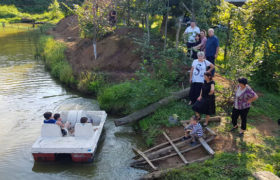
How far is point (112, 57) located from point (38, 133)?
246 inches

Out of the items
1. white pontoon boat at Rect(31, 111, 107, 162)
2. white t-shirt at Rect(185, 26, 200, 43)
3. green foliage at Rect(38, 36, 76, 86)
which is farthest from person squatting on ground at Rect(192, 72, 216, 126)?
green foliage at Rect(38, 36, 76, 86)

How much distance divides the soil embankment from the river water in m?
1.73

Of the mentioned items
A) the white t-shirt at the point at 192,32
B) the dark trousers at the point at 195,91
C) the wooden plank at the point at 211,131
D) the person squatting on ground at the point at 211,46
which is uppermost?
the white t-shirt at the point at 192,32

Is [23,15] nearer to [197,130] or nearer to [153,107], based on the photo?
[153,107]

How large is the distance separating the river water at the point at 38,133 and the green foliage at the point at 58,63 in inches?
20.0

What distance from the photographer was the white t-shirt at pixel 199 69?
7.41 meters

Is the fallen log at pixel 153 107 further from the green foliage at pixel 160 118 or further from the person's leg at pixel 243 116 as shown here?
the person's leg at pixel 243 116

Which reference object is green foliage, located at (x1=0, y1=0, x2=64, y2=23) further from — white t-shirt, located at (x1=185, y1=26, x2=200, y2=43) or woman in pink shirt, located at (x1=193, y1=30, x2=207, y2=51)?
woman in pink shirt, located at (x1=193, y1=30, x2=207, y2=51)

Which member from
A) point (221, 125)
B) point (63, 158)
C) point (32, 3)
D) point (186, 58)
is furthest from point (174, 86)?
point (32, 3)

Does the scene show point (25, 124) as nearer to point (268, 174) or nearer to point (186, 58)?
point (186, 58)

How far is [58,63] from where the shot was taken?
14570 mm

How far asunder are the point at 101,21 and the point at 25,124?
7.12m

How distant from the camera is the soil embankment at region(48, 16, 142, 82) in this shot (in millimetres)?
12362

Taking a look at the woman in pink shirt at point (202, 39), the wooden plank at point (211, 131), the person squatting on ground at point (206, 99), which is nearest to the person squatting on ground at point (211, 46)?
the woman in pink shirt at point (202, 39)
